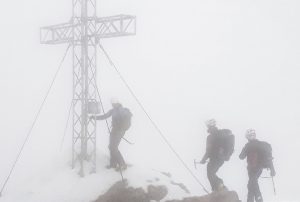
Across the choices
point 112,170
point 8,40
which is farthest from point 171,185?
point 8,40

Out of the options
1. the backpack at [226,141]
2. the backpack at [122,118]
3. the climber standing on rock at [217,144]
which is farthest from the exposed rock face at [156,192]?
the backpack at [226,141]

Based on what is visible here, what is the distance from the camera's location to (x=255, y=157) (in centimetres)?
1523

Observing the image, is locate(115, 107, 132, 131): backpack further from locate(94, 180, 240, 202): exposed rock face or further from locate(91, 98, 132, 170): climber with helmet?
locate(94, 180, 240, 202): exposed rock face

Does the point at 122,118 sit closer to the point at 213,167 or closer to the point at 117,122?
the point at 117,122

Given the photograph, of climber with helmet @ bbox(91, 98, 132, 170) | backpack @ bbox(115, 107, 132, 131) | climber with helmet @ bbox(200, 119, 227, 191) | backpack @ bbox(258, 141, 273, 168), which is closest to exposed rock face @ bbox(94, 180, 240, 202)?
climber with helmet @ bbox(200, 119, 227, 191)

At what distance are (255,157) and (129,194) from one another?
4.29 metres

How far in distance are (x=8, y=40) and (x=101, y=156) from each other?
115416 millimetres

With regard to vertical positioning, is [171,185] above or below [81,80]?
below

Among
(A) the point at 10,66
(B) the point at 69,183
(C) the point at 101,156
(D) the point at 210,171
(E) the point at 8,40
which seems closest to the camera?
(D) the point at 210,171

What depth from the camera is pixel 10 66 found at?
116 m

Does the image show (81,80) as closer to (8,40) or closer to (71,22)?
(71,22)

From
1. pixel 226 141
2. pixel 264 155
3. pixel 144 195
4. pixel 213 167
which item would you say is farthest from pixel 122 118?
pixel 264 155

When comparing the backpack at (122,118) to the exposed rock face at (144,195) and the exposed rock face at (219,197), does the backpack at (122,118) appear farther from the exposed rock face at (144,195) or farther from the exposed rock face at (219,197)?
the exposed rock face at (219,197)

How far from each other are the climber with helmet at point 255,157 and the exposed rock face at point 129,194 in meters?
3.22
